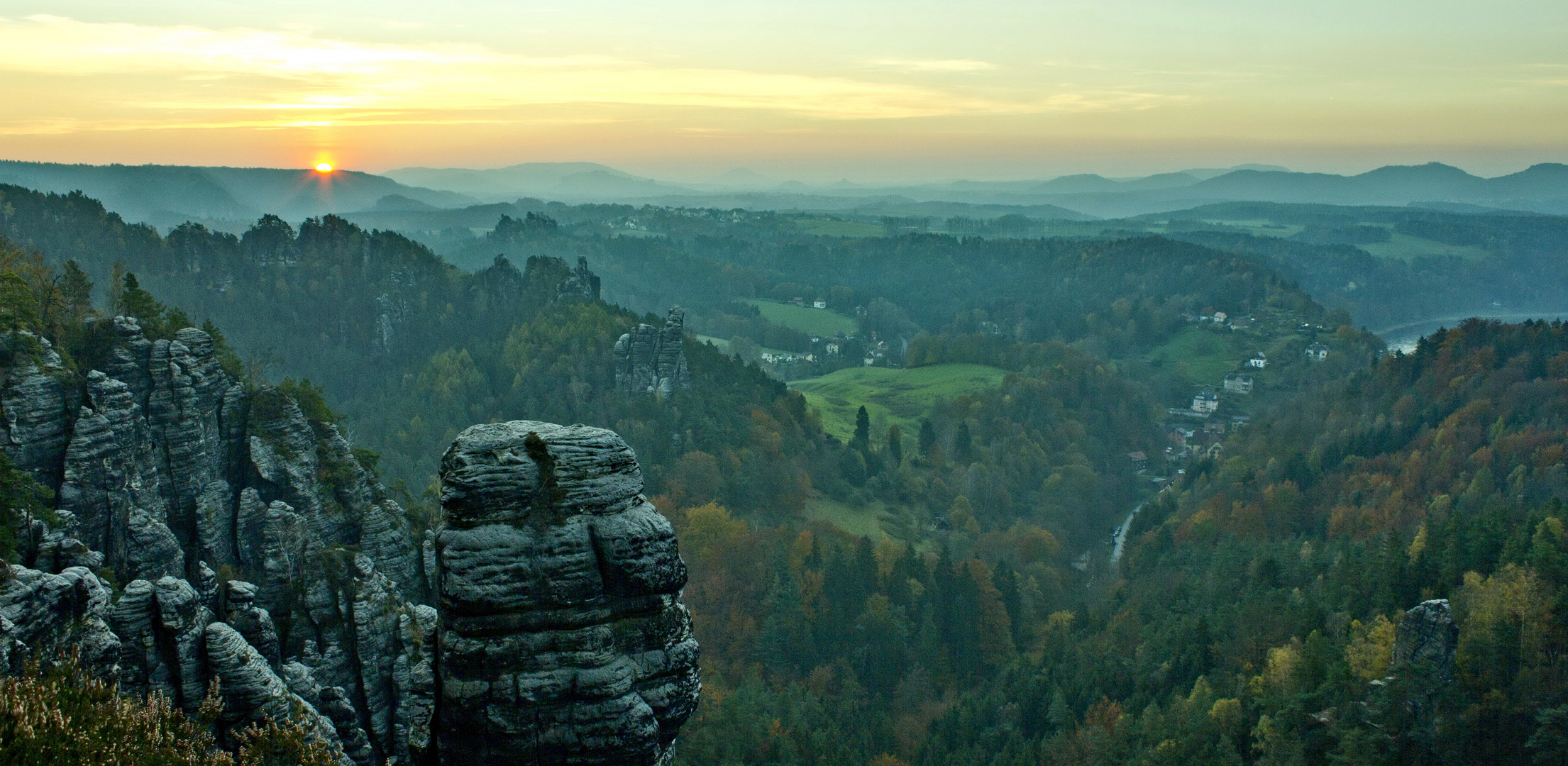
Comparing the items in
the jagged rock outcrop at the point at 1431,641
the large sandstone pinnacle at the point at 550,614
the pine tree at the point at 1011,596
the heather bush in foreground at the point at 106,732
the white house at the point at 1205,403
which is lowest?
the pine tree at the point at 1011,596

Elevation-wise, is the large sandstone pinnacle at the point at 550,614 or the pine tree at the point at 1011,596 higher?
the large sandstone pinnacle at the point at 550,614

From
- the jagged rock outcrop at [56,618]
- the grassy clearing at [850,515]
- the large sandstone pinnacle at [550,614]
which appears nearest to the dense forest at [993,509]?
the grassy clearing at [850,515]

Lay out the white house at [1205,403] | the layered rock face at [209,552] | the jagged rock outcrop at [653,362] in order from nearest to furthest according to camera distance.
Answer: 1. the layered rock face at [209,552]
2. the jagged rock outcrop at [653,362]
3. the white house at [1205,403]

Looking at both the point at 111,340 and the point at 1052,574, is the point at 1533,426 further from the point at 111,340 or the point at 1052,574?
the point at 111,340

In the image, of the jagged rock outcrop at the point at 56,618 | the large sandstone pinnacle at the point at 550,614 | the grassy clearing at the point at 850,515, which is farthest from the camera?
the grassy clearing at the point at 850,515

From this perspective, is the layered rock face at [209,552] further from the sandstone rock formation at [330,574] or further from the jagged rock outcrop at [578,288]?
the jagged rock outcrop at [578,288]

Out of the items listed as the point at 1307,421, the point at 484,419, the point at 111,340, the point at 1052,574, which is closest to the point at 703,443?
the point at 484,419

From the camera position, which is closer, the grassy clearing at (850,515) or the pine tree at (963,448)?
the grassy clearing at (850,515)

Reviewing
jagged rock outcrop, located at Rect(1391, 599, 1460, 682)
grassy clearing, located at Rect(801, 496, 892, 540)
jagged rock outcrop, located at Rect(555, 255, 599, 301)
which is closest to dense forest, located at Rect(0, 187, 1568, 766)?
grassy clearing, located at Rect(801, 496, 892, 540)

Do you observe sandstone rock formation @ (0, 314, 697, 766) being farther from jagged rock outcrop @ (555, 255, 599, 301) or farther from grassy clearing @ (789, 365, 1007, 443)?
grassy clearing @ (789, 365, 1007, 443)
